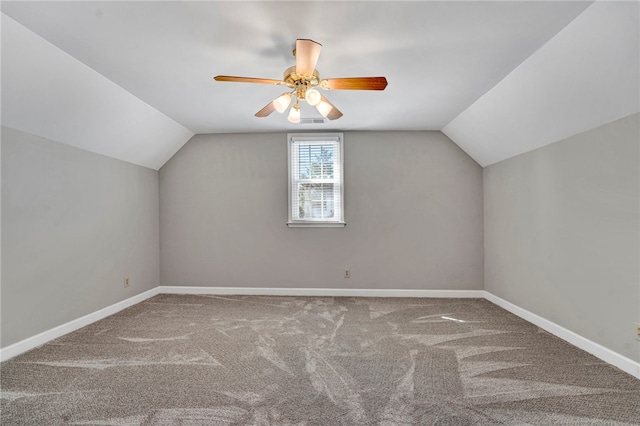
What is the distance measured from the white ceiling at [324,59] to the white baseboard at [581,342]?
1754 millimetres

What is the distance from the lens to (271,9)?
1.90 meters

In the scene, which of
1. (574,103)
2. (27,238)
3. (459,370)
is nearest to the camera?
(459,370)

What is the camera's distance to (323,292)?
4590 mm

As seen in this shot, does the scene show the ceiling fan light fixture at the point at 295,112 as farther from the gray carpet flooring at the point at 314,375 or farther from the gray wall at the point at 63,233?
the gray wall at the point at 63,233

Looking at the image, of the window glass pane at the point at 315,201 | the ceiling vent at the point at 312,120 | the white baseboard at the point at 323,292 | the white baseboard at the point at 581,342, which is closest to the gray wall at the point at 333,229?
the white baseboard at the point at 323,292

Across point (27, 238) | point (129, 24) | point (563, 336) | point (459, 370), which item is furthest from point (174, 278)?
point (563, 336)

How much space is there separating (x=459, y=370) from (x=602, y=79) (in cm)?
226

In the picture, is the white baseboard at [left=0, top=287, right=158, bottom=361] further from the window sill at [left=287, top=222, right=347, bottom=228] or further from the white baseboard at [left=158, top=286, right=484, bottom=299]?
the window sill at [left=287, top=222, right=347, bottom=228]

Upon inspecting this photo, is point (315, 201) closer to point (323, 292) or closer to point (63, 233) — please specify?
point (323, 292)

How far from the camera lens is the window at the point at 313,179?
15.1 feet

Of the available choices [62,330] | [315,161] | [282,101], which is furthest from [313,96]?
[62,330]

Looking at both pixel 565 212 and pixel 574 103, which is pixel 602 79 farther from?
pixel 565 212

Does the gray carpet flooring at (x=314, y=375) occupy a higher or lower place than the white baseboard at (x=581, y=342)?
lower

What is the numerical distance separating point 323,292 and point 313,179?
5.31 feet
